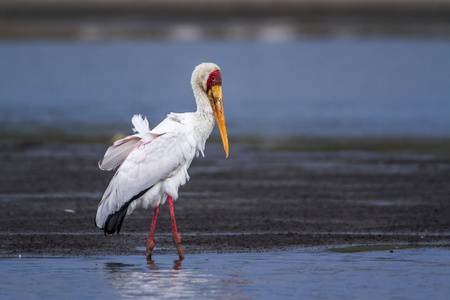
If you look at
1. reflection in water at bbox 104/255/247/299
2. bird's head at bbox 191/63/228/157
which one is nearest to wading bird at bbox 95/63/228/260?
bird's head at bbox 191/63/228/157

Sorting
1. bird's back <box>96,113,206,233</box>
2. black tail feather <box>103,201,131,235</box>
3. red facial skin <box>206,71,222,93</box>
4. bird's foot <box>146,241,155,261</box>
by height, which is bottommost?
bird's foot <box>146,241,155,261</box>

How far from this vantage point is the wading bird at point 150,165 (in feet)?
32.1

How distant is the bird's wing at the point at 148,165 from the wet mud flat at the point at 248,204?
579 mm

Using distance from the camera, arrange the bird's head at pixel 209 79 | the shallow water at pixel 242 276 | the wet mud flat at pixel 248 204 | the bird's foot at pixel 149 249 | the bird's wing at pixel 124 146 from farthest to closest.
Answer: the wet mud flat at pixel 248 204 < the bird's head at pixel 209 79 < the bird's wing at pixel 124 146 < the bird's foot at pixel 149 249 < the shallow water at pixel 242 276

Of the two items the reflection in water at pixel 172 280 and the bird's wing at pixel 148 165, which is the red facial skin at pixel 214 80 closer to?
the bird's wing at pixel 148 165

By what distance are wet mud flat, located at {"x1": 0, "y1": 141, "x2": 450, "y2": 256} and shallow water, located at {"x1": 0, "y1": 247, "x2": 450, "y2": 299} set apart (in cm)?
49

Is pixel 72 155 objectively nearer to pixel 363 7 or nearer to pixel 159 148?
pixel 159 148

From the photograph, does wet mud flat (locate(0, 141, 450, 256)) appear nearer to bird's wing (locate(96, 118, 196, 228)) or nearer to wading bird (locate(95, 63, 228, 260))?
wading bird (locate(95, 63, 228, 260))

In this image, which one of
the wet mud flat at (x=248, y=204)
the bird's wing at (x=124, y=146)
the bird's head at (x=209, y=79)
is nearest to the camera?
the bird's wing at (x=124, y=146)

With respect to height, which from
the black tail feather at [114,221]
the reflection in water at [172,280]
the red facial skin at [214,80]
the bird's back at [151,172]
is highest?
the red facial skin at [214,80]

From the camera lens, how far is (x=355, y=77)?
53.2m

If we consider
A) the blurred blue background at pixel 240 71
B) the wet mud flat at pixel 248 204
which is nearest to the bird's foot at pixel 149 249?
the wet mud flat at pixel 248 204

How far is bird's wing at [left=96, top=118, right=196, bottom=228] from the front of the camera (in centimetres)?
977

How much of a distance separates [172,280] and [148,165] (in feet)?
4.80
